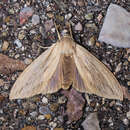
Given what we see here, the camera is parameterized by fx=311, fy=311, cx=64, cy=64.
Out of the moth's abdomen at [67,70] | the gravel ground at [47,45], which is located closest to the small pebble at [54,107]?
the gravel ground at [47,45]

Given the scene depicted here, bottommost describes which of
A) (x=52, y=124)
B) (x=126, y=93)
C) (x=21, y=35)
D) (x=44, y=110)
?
(x=52, y=124)

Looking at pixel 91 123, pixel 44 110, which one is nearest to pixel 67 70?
pixel 44 110

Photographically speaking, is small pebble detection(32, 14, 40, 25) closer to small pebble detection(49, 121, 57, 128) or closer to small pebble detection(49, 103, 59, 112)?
small pebble detection(49, 103, 59, 112)

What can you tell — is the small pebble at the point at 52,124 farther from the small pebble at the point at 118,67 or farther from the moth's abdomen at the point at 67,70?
the small pebble at the point at 118,67

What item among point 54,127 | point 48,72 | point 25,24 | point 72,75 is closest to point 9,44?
point 25,24

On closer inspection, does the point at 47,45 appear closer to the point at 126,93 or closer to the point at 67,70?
the point at 67,70

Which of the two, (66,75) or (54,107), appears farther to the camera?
(54,107)

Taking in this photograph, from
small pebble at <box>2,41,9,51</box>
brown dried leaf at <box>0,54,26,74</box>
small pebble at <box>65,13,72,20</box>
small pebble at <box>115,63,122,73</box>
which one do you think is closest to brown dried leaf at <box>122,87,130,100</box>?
small pebble at <box>115,63,122,73</box>
